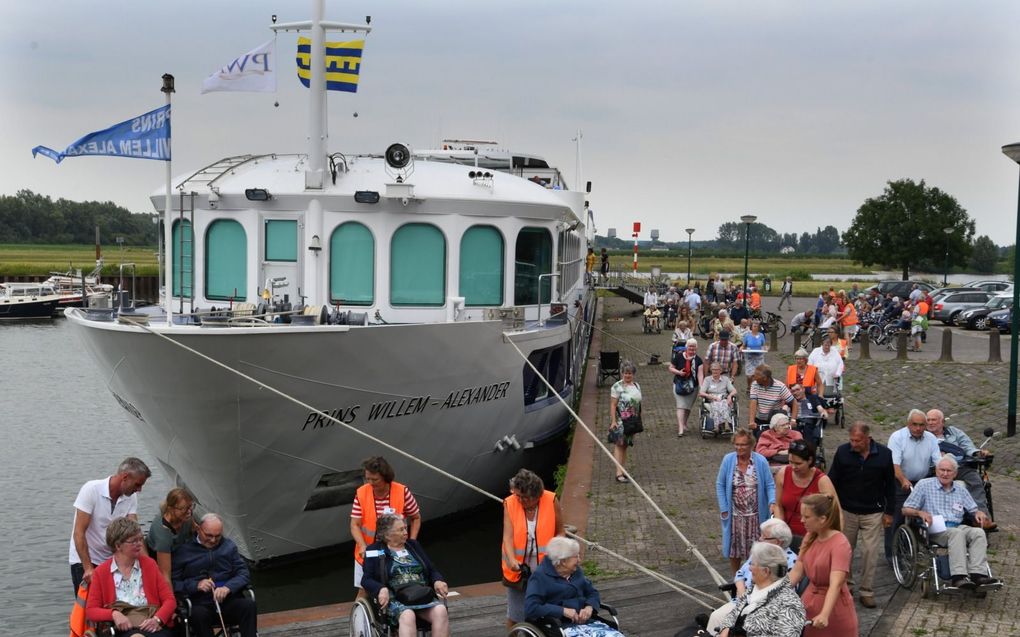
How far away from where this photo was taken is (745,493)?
8.05 m

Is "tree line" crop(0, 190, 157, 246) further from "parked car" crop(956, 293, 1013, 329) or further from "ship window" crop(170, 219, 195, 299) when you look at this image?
"ship window" crop(170, 219, 195, 299)

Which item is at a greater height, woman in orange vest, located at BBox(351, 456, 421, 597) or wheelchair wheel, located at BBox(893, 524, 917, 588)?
woman in orange vest, located at BBox(351, 456, 421, 597)

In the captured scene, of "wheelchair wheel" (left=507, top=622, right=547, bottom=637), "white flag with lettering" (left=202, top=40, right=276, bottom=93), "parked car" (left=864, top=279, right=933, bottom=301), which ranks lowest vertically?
"wheelchair wheel" (left=507, top=622, right=547, bottom=637)

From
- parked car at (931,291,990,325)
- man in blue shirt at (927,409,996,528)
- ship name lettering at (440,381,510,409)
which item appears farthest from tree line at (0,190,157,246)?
man in blue shirt at (927,409,996,528)

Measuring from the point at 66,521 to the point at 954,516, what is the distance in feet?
41.5

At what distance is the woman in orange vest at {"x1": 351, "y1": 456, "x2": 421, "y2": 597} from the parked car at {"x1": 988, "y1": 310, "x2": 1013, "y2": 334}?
3050 centimetres

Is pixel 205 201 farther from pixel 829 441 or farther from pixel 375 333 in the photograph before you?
pixel 829 441

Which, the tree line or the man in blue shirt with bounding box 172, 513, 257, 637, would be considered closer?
the man in blue shirt with bounding box 172, 513, 257, 637

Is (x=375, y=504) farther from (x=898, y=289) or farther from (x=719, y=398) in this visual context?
(x=898, y=289)

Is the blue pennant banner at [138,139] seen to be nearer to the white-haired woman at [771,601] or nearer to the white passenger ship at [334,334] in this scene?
the white passenger ship at [334,334]

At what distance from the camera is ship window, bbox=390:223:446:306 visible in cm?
1307


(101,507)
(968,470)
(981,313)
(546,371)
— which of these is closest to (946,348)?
(546,371)

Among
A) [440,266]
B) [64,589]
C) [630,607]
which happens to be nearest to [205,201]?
[440,266]

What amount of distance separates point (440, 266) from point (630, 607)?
5815 mm
